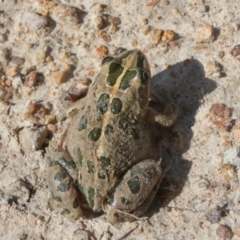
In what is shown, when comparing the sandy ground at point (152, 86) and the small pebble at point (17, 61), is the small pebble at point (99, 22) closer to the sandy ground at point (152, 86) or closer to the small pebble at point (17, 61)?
the sandy ground at point (152, 86)

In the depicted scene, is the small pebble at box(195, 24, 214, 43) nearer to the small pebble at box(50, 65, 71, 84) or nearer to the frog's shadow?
the frog's shadow

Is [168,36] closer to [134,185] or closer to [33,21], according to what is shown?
[33,21]

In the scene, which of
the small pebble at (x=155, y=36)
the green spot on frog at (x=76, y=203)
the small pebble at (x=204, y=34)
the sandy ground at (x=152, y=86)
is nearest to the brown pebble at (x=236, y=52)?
the sandy ground at (x=152, y=86)

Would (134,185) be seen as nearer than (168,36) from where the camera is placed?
Yes

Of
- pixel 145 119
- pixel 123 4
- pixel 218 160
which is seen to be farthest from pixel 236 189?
pixel 123 4

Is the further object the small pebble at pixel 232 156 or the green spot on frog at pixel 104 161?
the small pebble at pixel 232 156

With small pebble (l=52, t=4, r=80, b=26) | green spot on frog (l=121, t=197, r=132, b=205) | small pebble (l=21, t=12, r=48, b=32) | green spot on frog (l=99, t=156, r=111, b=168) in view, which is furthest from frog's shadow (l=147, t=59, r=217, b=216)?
small pebble (l=21, t=12, r=48, b=32)

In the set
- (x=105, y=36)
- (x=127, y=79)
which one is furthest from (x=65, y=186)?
(x=105, y=36)
